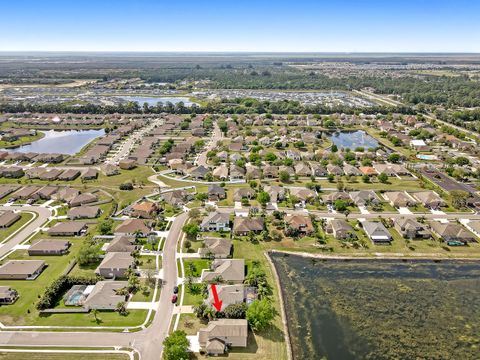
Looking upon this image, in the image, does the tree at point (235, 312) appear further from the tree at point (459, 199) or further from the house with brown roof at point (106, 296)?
the tree at point (459, 199)

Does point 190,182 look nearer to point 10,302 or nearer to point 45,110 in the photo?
point 10,302

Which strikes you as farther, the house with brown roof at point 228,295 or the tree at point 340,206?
the tree at point 340,206

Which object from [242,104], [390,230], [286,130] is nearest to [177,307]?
[390,230]

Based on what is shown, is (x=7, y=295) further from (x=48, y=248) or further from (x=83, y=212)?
(x=83, y=212)

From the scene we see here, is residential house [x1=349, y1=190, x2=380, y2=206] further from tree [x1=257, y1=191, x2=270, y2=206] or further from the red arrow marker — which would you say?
the red arrow marker

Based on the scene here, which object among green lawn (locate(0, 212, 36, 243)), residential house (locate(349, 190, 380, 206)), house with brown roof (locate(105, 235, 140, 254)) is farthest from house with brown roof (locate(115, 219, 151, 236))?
residential house (locate(349, 190, 380, 206))

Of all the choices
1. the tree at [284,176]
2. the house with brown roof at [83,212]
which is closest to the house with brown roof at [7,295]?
the house with brown roof at [83,212]
